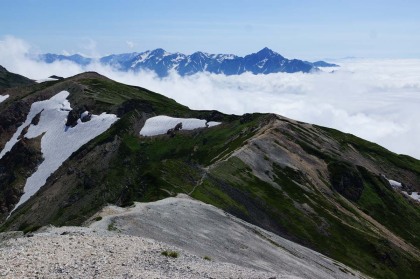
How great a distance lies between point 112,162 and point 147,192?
88.4m

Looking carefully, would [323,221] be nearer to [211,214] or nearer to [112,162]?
[211,214]

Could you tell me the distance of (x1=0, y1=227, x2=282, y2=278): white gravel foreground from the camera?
1326 inches

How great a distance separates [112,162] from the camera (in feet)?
637

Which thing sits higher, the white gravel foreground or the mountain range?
the white gravel foreground

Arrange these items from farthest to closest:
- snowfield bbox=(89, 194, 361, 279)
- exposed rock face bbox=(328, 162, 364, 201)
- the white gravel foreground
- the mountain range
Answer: exposed rock face bbox=(328, 162, 364, 201), the mountain range, snowfield bbox=(89, 194, 361, 279), the white gravel foreground

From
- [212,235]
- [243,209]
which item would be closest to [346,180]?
[243,209]

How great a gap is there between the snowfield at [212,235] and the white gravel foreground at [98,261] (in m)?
12.7

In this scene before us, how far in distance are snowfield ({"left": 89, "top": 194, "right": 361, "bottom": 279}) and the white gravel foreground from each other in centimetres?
1269

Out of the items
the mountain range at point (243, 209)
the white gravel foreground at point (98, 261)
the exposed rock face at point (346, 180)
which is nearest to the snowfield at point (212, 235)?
the mountain range at point (243, 209)

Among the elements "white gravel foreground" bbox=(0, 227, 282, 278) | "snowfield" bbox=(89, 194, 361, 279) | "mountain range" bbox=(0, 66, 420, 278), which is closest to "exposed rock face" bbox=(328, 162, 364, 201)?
"mountain range" bbox=(0, 66, 420, 278)

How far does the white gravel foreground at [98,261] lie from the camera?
33688mm

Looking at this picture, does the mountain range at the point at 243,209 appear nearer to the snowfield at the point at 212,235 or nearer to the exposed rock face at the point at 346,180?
the snowfield at the point at 212,235

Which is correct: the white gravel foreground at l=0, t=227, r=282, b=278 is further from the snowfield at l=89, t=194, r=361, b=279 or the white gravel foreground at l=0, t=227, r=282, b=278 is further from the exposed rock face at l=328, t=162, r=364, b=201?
the exposed rock face at l=328, t=162, r=364, b=201

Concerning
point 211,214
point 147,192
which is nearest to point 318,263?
point 211,214
